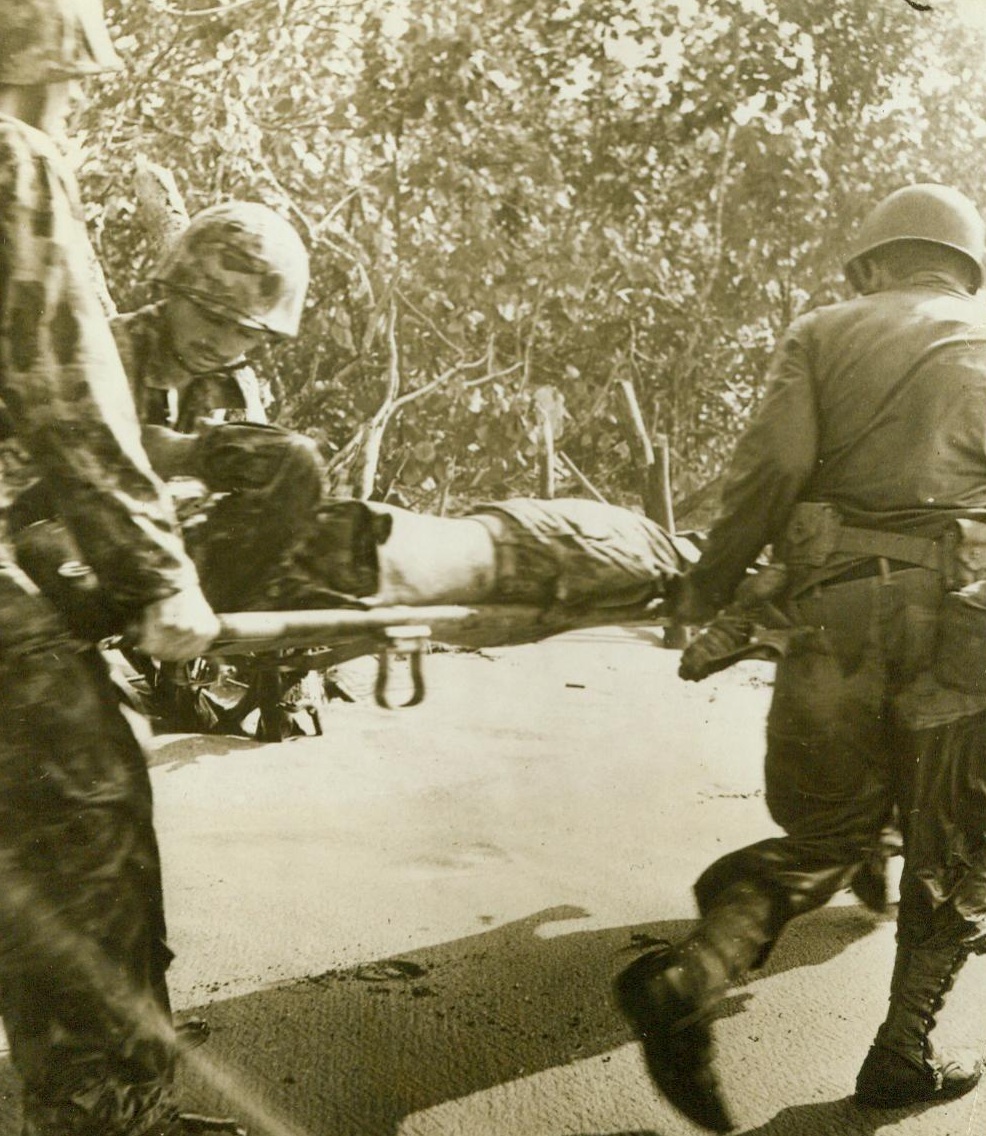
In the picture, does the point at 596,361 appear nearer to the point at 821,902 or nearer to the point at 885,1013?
the point at 821,902

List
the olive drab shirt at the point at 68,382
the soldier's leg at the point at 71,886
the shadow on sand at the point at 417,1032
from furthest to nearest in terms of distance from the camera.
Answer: the shadow on sand at the point at 417,1032, the soldier's leg at the point at 71,886, the olive drab shirt at the point at 68,382

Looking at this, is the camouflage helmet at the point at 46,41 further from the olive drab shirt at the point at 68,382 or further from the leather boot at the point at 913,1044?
the leather boot at the point at 913,1044

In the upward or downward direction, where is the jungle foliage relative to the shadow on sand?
upward

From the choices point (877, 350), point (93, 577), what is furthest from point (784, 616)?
point (93, 577)

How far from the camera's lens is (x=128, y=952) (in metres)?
1.92

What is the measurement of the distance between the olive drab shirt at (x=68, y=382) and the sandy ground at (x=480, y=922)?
0.58m

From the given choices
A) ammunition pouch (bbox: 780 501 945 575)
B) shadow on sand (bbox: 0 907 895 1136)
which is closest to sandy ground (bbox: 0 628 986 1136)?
shadow on sand (bbox: 0 907 895 1136)

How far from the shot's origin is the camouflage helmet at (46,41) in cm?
171

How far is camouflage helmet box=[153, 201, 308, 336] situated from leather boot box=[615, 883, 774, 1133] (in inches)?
53.0

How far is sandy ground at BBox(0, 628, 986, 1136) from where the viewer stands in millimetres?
2178

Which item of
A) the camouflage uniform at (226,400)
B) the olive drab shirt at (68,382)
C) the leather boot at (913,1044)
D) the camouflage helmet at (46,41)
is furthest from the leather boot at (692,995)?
the camouflage helmet at (46,41)

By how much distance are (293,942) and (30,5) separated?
1611 millimetres

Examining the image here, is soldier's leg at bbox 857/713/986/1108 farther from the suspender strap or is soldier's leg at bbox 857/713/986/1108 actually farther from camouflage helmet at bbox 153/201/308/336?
camouflage helmet at bbox 153/201/308/336

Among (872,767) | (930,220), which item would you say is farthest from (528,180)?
(872,767)
